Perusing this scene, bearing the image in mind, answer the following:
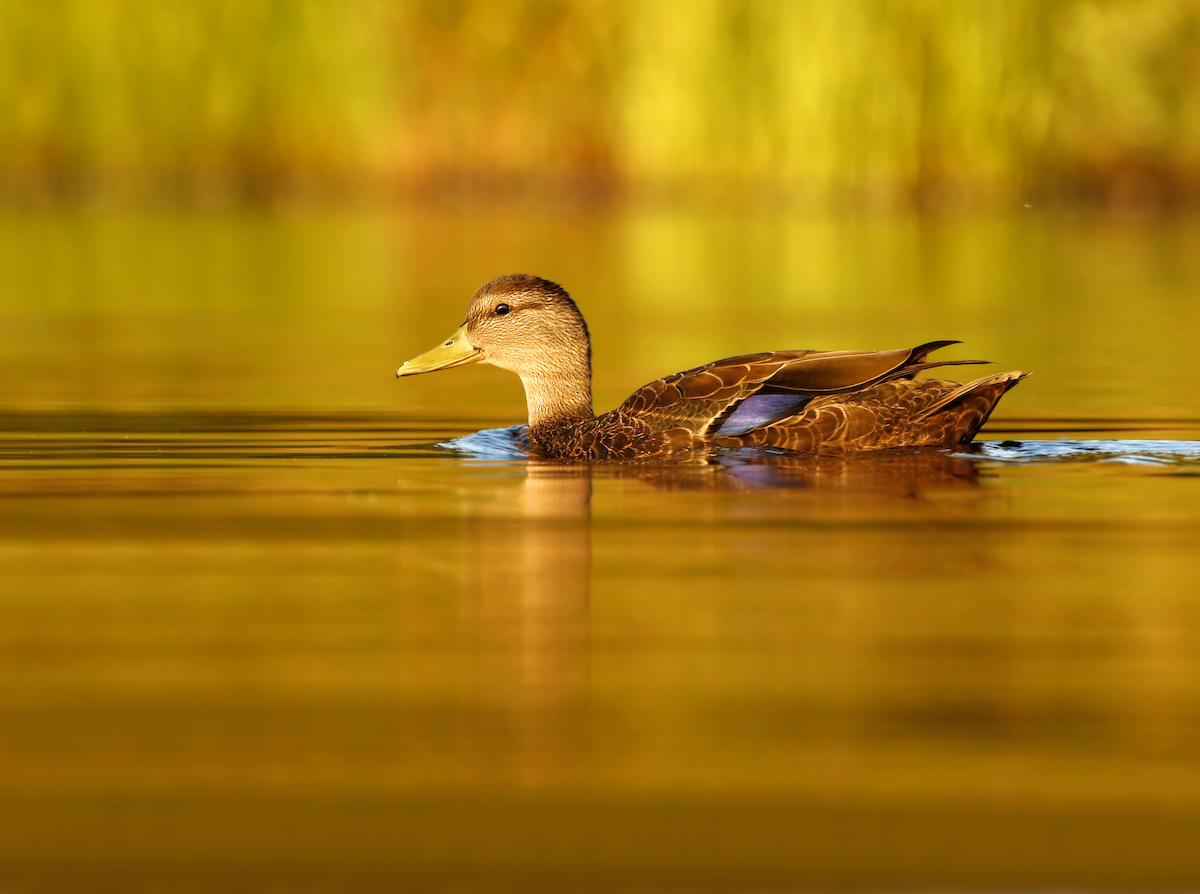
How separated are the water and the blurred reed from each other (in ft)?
50.7

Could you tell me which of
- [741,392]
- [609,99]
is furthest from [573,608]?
[609,99]

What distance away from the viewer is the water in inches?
125

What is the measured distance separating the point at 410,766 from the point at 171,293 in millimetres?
14654

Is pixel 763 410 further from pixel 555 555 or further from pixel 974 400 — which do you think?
pixel 555 555

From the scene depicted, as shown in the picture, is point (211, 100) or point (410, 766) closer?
point (410, 766)

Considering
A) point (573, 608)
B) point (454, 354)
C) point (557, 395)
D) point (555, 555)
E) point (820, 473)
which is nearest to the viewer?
point (573, 608)

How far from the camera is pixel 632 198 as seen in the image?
108 feet

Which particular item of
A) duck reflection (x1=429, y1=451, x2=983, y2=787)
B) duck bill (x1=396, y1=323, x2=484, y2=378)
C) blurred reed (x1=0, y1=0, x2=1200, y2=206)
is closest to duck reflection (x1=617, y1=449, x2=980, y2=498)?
duck reflection (x1=429, y1=451, x2=983, y2=787)

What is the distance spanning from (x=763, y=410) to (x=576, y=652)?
11.8 ft

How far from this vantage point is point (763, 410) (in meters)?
7.91

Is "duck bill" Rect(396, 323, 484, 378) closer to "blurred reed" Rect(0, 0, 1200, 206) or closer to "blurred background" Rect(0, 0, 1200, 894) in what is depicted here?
"blurred background" Rect(0, 0, 1200, 894)

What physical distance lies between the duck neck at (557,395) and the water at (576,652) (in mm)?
257

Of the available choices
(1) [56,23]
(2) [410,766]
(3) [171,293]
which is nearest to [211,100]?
(1) [56,23]

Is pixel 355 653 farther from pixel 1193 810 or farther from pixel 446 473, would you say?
pixel 446 473
